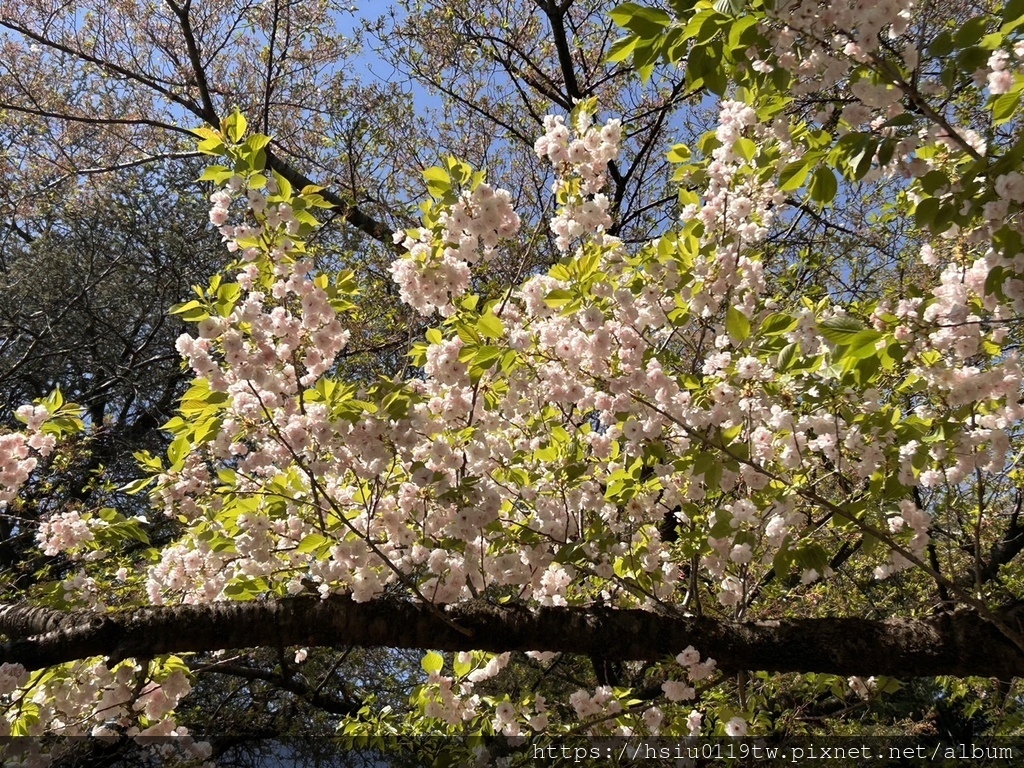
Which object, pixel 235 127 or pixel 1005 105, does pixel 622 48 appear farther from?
pixel 235 127

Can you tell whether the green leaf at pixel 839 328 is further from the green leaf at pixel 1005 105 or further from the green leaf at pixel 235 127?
the green leaf at pixel 235 127

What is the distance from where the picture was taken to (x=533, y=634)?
102 inches

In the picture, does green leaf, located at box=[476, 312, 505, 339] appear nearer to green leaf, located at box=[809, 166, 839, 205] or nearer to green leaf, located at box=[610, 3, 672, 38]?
green leaf, located at box=[610, 3, 672, 38]

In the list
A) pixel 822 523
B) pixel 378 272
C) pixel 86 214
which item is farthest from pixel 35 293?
pixel 822 523

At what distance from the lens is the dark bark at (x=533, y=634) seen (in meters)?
2.32

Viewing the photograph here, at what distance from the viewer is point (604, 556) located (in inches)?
118

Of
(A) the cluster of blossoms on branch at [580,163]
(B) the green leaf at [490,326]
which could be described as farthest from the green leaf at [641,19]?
(B) the green leaf at [490,326]

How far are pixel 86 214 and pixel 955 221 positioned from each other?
31.5 feet

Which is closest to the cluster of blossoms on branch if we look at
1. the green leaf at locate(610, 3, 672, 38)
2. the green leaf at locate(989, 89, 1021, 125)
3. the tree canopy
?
the tree canopy

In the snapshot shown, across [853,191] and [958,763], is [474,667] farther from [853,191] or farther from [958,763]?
[853,191]

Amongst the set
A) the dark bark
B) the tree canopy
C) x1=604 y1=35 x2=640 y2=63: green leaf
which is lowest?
the dark bark

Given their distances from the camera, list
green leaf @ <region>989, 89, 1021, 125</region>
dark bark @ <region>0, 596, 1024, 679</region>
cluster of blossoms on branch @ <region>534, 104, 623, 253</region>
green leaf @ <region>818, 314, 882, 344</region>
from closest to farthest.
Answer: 1. green leaf @ <region>989, 89, 1021, 125</region>
2. green leaf @ <region>818, 314, 882, 344</region>
3. dark bark @ <region>0, 596, 1024, 679</region>
4. cluster of blossoms on branch @ <region>534, 104, 623, 253</region>

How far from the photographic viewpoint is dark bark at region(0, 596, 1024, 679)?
7.60 ft

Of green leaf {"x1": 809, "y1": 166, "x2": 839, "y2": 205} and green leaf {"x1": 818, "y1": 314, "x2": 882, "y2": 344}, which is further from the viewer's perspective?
green leaf {"x1": 809, "y1": 166, "x2": 839, "y2": 205}
